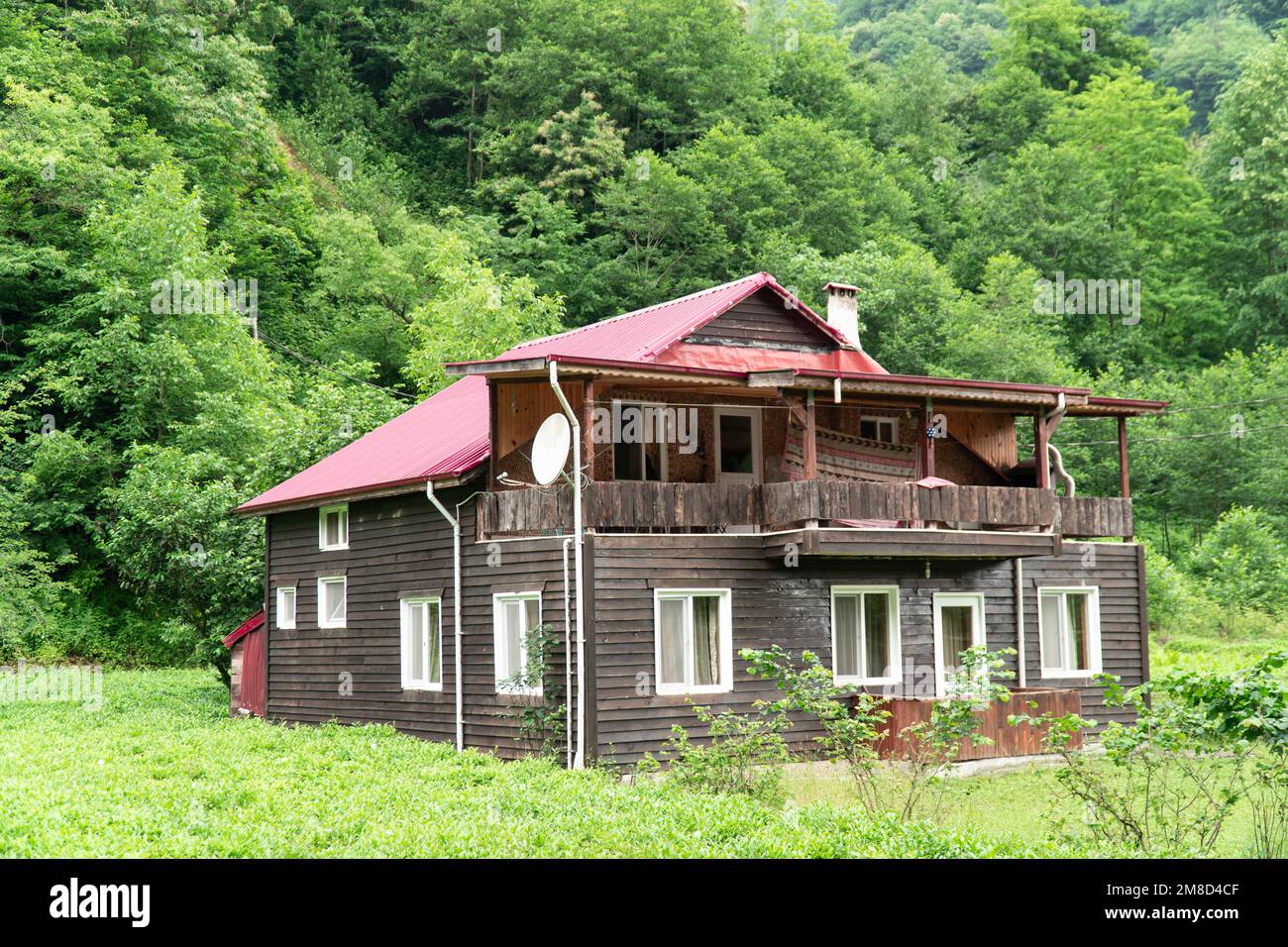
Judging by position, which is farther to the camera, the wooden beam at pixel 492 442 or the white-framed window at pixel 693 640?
the wooden beam at pixel 492 442

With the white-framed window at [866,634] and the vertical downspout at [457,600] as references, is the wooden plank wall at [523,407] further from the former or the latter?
the white-framed window at [866,634]

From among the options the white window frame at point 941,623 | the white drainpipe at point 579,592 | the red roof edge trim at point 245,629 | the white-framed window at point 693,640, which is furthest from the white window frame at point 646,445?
the red roof edge trim at point 245,629

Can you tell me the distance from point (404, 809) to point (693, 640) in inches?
277

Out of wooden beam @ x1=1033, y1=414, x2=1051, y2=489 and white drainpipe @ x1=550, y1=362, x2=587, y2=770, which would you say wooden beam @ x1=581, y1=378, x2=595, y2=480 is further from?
wooden beam @ x1=1033, y1=414, x2=1051, y2=489

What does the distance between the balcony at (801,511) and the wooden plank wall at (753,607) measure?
0.39 metres

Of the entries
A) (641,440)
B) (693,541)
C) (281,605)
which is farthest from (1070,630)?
(281,605)

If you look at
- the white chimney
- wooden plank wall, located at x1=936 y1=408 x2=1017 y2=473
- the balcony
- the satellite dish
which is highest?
the white chimney

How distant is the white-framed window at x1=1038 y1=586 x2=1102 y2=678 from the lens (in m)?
23.4

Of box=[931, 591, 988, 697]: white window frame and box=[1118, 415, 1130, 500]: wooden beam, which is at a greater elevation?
box=[1118, 415, 1130, 500]: wooden beam

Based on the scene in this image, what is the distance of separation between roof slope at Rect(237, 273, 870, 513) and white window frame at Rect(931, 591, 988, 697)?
174 inches

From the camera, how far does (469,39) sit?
62.4m

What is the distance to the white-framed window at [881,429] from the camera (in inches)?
912

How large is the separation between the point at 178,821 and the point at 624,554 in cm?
809

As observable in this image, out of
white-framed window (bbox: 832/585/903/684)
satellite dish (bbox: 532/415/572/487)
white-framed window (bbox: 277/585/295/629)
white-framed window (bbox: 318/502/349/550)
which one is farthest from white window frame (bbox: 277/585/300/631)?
white-framed window (bbox: 832/585/903/684)
